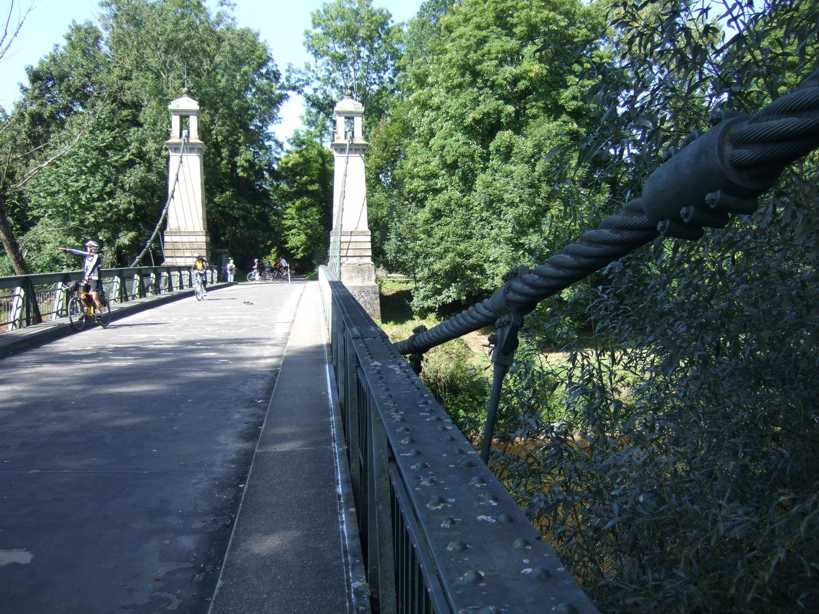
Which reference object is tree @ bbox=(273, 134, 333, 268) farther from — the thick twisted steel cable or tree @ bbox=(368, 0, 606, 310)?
the thick twisted steel cable

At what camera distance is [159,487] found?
409 cm

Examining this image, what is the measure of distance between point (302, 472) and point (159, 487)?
812 millimetres

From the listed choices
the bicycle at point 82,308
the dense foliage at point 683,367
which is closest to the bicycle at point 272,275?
the bicycle at point 82,308

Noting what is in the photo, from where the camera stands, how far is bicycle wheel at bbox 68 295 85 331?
11781 mm

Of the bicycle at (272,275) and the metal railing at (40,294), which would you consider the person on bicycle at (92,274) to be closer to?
the metal railing at (40,294)

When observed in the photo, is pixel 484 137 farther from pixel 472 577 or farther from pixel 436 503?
pixel 472 577

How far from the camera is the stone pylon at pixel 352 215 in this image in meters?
24.0

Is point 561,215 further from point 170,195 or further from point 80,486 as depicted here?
point 170,195

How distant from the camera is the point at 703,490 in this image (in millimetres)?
2994

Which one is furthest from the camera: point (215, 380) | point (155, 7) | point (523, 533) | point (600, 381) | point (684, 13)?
point (155, 7)

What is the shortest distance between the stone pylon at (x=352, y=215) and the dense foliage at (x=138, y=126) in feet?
39.1

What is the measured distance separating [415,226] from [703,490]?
25.5m

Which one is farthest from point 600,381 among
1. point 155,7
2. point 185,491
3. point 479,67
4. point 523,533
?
point 155,7

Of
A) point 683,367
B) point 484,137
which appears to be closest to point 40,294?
point 683,367
